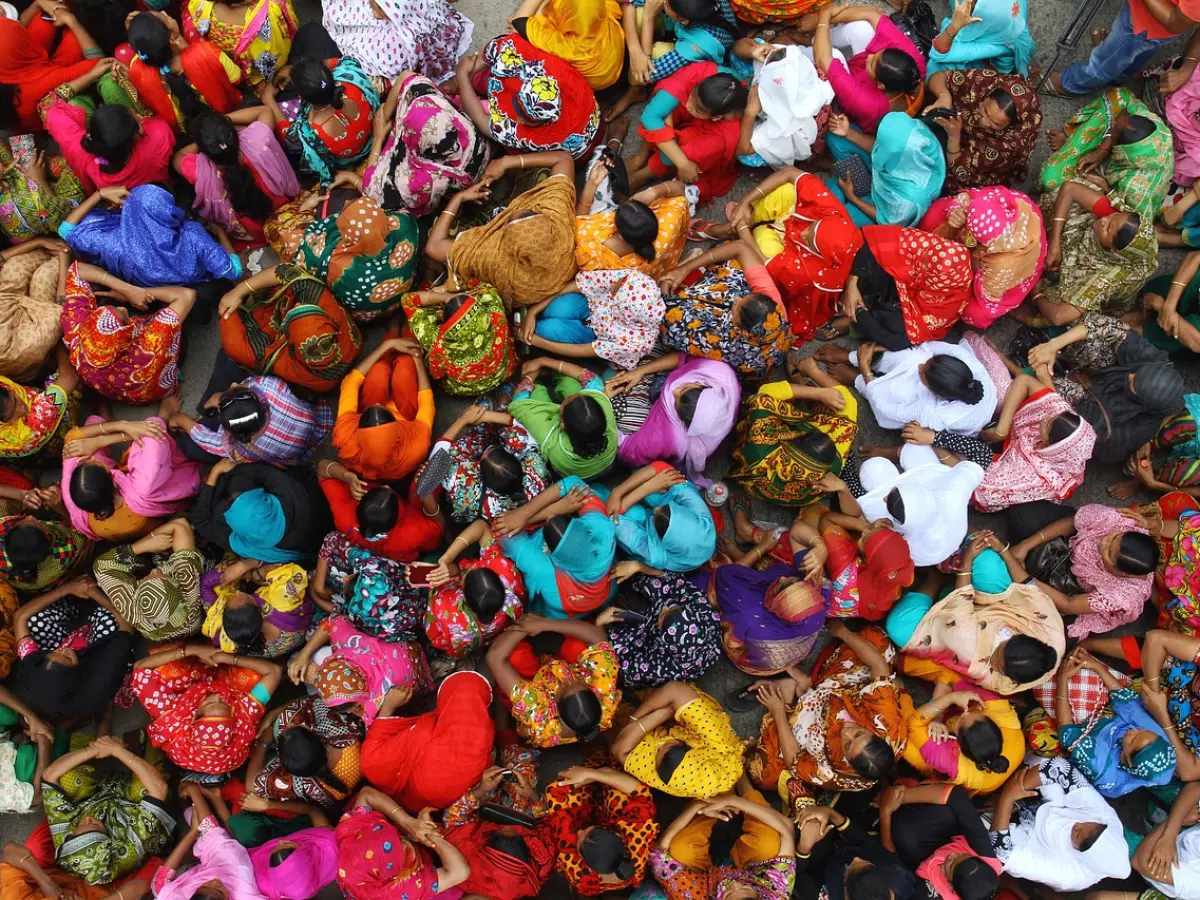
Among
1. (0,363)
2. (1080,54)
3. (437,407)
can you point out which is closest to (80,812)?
(0,363)

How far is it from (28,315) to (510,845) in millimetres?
3765

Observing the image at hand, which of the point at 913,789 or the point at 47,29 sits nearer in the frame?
the point at 913,789

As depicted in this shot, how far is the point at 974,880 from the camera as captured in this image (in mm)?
3967

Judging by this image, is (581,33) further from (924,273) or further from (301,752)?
(301,752)

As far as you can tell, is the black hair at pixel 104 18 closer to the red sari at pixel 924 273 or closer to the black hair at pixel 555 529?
the black hair at pixel 555 529

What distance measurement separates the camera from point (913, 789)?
4.45m

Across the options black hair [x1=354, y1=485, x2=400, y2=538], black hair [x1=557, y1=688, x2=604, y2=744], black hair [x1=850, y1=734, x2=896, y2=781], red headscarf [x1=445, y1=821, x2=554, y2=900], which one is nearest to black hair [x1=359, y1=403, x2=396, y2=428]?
black hair [x1=354, y1=485, x2=400, y2=538]

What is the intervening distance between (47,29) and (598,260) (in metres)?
3.45

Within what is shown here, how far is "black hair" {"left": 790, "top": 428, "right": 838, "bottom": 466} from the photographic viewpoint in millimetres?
4384

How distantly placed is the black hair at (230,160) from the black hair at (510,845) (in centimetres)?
368

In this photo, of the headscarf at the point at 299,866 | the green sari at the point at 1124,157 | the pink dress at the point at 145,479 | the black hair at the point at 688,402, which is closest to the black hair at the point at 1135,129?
the green sari at the point at 1124,157

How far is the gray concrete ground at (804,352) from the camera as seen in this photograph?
15.8 ft

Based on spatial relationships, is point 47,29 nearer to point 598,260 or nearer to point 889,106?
point 598,260

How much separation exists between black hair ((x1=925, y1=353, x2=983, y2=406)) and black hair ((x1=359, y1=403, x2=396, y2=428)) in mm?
2871
